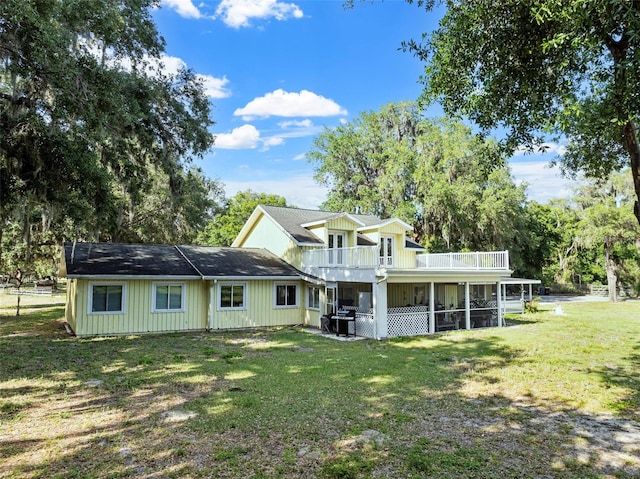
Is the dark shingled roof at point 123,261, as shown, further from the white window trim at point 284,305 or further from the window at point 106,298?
the white window trim at point 284,305

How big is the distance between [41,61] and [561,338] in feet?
55.4

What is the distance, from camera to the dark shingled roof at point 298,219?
1930 centimetres

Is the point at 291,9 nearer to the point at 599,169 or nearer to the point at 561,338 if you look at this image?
the point at 599,169

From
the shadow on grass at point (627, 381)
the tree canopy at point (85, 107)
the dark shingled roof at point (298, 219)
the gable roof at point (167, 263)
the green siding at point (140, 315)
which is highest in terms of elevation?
the tree canopy at point (85, 107)

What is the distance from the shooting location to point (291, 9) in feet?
30.2

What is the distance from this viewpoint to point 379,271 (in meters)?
14.3

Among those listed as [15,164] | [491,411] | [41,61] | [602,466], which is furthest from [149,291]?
[602,466]

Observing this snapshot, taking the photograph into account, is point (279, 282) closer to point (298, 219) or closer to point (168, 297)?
point (168, 297)

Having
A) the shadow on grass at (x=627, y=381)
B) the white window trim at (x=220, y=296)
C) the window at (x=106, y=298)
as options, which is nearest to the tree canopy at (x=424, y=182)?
the white window trim at (x=220, y=296)

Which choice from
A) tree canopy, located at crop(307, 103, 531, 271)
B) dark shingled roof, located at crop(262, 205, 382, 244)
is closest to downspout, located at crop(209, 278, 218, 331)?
dark shingled roof, located at crop(262, 205, 382, 244)

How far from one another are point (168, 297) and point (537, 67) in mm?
13800

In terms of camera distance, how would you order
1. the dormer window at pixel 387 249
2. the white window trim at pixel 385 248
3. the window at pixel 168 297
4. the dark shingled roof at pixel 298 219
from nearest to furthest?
the window at pixel 168 297, the dark shingled roof at pixel 298 219, the white window trim at pixel 385 248, the dormer window at pixel 387 249

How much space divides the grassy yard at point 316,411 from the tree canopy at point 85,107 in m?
5.01

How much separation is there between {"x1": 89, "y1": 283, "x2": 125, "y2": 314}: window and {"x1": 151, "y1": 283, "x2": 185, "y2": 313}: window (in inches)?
43.7
